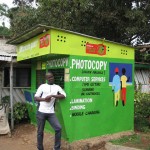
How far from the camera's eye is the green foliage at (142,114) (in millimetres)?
8929

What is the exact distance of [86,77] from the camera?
729 cm

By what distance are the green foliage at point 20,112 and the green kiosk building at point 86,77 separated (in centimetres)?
169

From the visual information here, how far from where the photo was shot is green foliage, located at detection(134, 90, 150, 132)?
8929mm

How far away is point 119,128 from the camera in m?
7.95

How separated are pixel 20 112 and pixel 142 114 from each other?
4010mm

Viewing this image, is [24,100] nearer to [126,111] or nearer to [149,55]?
[126,111]

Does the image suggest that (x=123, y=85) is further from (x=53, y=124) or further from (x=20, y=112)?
(x=20, y=112)

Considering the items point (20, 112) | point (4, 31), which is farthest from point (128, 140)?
point (4, 31)

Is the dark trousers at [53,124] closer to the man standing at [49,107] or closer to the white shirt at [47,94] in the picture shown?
the man standing at [49,107]

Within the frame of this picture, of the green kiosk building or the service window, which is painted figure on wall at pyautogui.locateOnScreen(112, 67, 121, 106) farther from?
the service window

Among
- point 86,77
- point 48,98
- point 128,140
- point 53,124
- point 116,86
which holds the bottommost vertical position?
point 128,140

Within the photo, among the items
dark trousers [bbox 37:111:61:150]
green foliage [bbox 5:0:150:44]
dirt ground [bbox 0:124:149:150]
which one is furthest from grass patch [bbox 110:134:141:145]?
green foliage [bbox 5:0:150:44]

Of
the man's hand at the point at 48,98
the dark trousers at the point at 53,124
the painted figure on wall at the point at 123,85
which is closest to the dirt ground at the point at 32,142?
the dark trousers at the point at 53,124

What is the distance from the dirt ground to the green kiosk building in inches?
5.8
